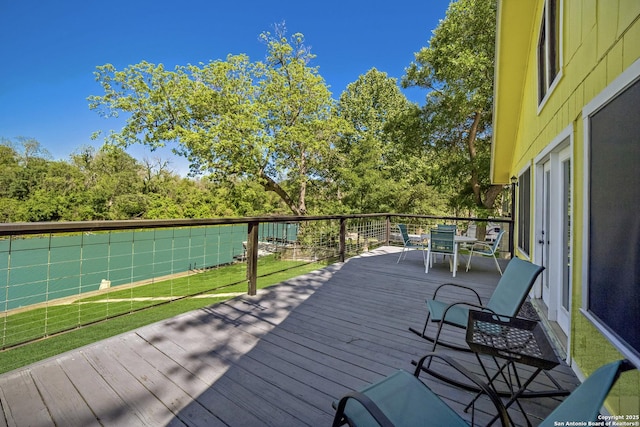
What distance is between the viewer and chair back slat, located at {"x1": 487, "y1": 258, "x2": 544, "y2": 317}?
219 cm

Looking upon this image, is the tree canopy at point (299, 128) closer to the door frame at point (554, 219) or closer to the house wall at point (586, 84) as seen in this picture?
the door frame at point (554, 219)

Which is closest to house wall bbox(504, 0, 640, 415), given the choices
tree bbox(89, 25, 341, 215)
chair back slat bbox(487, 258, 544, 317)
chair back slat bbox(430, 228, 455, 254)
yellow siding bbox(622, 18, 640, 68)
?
yellow siding bbox(622, 18, 640, 68)

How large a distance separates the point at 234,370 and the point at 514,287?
226 cm

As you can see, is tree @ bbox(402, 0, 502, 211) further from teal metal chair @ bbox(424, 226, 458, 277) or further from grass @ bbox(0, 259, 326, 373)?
grass @ bbox(0, 259, 326, 373)

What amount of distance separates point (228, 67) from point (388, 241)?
10470 mm

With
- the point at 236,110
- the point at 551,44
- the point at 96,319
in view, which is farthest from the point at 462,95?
the point at 96,319

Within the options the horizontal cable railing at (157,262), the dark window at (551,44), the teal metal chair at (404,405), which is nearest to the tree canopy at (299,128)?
the horizontal cable railing at (157,262)

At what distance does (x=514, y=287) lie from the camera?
239 centimetres

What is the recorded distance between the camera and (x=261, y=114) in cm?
1373

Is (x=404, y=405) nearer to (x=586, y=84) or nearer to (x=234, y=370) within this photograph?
(x=234, y=370)

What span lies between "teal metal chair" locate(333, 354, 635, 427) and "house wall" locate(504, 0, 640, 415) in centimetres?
82

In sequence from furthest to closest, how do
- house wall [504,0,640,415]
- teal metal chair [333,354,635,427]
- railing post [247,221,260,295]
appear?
1. railing post [247,221,260,295]
2. house wall [504,0,640,415]
3. teal metal chair [333,354,635,427]

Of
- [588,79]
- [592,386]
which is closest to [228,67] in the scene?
[588,79]

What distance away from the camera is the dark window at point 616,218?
4.64ft
